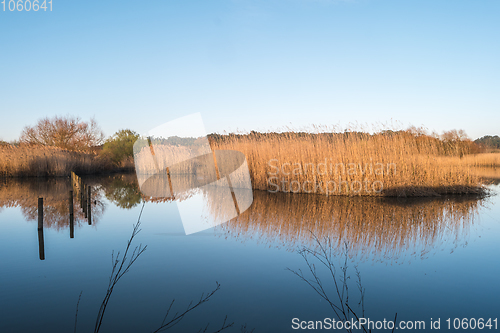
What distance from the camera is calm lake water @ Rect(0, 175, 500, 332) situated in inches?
103

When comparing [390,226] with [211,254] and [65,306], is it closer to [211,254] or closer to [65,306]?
[211,254]

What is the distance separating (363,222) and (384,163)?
3.82 meters

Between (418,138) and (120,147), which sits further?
(120,147)

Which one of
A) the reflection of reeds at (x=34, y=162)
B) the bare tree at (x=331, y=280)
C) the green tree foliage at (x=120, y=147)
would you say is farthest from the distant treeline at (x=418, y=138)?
the green tree foliage at (x=120, y=147)

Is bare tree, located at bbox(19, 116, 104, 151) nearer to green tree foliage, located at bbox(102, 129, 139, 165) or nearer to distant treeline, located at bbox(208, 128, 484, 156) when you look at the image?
green tree foliage, located at bbox(102, 129, 139, 165)

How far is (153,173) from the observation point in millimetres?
20031

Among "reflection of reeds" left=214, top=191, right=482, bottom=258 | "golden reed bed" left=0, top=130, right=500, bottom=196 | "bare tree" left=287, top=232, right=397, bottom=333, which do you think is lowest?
"bare tree" left=287, top=232, right=397, bottom=333

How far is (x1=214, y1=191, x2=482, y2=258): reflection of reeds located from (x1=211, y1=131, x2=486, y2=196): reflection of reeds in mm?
747

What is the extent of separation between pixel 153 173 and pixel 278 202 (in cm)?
1356

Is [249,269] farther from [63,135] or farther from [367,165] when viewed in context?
[63,135]

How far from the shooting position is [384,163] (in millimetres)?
8930

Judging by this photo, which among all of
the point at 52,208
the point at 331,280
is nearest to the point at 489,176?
the point at 331,280

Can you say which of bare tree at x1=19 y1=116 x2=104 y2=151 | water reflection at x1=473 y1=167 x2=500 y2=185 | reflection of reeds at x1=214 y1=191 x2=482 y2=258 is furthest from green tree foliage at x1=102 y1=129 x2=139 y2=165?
water reflection at x1=473 y1=167 x2=500 y2=185

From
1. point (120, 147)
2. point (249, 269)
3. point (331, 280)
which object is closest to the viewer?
point (331, 280)
